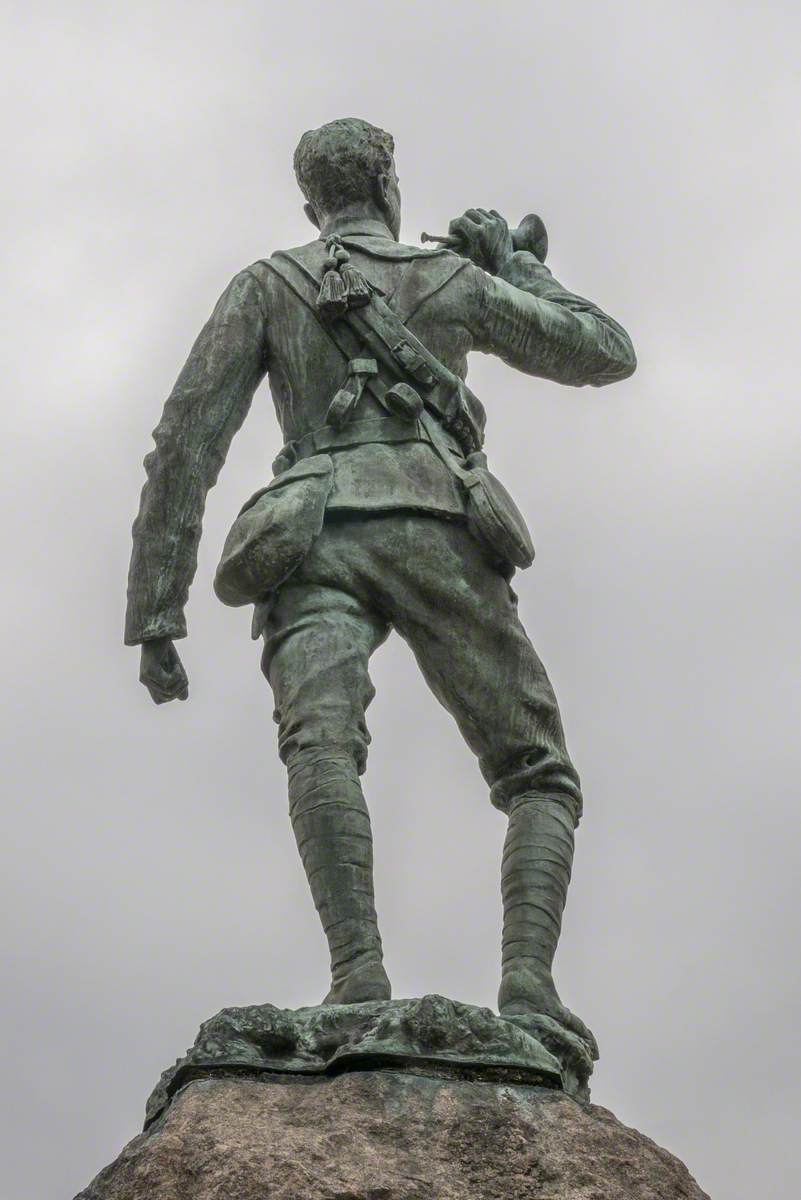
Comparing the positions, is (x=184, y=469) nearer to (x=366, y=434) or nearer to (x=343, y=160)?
(x=366, y=434)

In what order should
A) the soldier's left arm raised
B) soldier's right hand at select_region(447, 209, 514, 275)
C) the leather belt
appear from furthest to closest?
1. soldier's right hand at select_region(447, 209, 514, 275)
2. the soldier's left arm raised
3. the leather belt

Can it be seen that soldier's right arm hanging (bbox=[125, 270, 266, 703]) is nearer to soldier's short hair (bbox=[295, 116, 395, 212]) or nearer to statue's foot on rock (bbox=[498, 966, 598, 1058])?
soldier's short hair (bbox=[295, 116, 395, 212])

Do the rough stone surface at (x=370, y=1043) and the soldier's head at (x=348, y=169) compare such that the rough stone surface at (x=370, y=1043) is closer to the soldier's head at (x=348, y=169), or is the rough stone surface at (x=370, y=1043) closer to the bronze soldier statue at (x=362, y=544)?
the bronze soldier statue at (x=362, y=544)

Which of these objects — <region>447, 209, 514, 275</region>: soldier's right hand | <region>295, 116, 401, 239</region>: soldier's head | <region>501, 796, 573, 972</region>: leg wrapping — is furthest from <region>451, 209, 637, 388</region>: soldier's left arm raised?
<region>501, 796, 573, 972</region>: leg wrapping

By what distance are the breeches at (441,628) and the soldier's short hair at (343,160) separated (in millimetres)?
1570

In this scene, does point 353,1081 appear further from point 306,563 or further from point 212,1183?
point 306,563

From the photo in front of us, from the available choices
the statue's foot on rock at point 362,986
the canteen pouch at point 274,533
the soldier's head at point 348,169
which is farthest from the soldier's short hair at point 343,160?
the statue's foot on rock at point 362,986

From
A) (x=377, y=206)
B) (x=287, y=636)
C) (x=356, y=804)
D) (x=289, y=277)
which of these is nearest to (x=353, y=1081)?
(x=356, y=804)

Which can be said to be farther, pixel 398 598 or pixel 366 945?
pixel 398 598

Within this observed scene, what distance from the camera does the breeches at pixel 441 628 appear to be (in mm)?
7629

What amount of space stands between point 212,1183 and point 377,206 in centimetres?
404

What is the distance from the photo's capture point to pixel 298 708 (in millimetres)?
7418

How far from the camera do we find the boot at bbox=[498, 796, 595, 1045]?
709 centimetres

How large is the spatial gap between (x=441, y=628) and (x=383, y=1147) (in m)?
2.04
